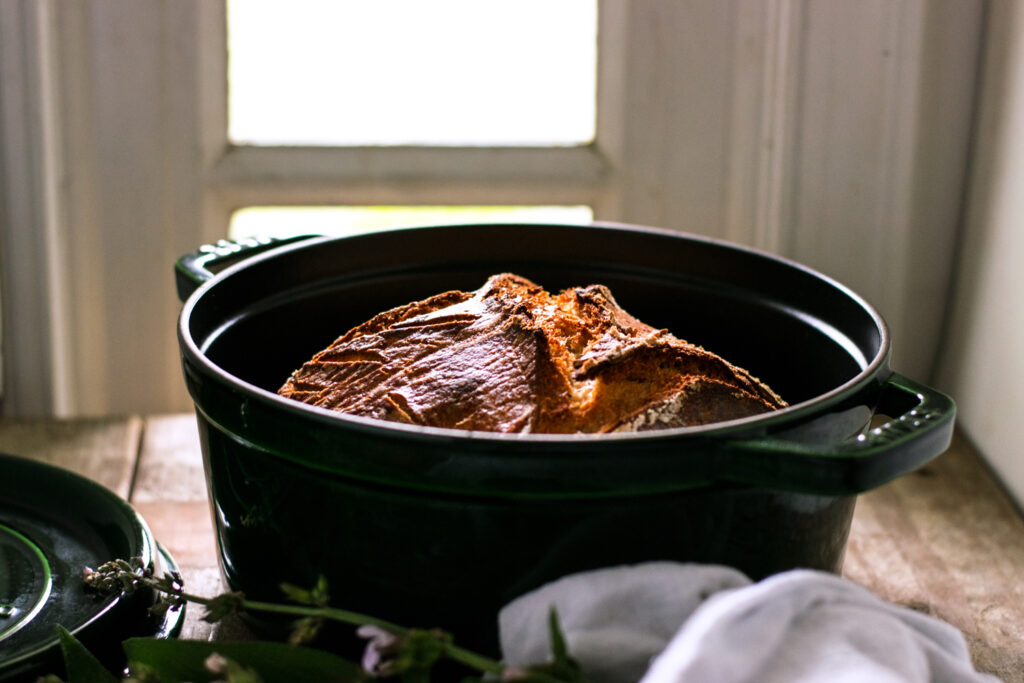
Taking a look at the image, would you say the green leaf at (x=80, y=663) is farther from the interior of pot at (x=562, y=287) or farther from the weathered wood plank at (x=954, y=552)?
the weathered wood plank at (x=954, y=552)

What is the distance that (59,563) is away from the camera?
2.58 ft

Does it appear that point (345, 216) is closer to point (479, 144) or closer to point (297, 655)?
point (479, 144)

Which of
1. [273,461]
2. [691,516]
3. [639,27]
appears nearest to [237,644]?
[273,461]

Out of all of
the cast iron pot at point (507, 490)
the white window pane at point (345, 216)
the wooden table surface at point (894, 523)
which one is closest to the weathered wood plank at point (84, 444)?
the wooden table surface at point (894, 523)

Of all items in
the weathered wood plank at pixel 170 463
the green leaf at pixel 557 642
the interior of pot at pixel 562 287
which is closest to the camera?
the green leaf at pixel 557 642

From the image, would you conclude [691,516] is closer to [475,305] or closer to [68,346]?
[475,305]

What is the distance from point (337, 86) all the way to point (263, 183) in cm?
14

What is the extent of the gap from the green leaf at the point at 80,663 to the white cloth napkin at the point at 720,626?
23 centimetres

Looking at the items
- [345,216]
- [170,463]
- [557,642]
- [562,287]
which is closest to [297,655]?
[557,642]

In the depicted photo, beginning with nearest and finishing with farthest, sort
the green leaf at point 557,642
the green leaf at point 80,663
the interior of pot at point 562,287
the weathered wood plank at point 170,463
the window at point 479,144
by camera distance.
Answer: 1. the green leaf at point 557,642
2. the green leaf at point 80,663
3. the interior of pot at point 562,287
4. the weathered wood plank at point 170,463
5. the window at point 479,144

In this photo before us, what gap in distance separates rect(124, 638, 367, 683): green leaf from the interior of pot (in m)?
0.21

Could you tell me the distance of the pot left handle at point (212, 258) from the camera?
836 millimetres

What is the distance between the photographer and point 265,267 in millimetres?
824

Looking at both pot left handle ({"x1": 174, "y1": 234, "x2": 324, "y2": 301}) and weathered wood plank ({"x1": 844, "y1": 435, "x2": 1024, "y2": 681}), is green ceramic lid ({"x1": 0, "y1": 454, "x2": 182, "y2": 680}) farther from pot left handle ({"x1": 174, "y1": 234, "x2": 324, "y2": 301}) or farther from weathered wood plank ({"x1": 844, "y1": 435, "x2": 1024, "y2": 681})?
weathered wood plank ({"x1": 844, "y1": 435, "x2": 1024, "y2": 681})
